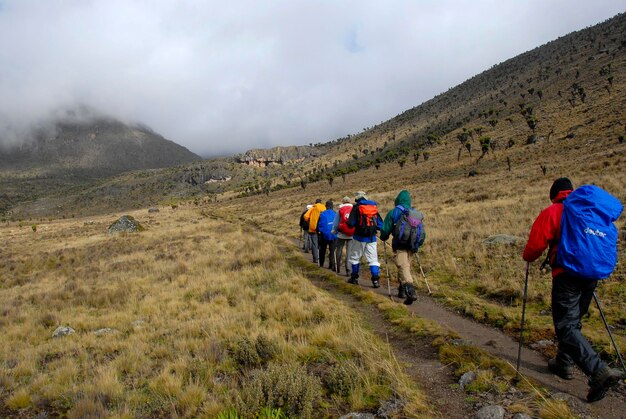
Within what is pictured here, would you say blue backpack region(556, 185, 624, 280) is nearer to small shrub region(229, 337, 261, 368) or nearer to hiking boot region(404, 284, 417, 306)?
hiking boot region(404, 284, 417, 306)

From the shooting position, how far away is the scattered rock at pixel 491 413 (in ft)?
12.3

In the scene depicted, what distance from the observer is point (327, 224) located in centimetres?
1249

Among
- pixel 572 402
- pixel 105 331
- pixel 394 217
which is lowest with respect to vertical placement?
pixel 105 331

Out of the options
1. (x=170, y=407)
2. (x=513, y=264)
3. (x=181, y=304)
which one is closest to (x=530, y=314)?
(x=513, y=264)

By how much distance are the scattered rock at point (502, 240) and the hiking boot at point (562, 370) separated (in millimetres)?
7996

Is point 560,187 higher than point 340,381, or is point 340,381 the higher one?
point 560,187

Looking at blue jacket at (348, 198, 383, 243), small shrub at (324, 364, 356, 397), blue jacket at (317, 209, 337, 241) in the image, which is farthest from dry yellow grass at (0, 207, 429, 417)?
blue jacket at (348, 198, 383, 243)

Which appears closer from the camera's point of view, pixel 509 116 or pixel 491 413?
pixel 491 413

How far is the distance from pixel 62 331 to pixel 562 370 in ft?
33.0

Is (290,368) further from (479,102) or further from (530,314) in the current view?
(479,102)

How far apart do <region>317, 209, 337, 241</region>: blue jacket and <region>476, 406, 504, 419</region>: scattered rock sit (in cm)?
855

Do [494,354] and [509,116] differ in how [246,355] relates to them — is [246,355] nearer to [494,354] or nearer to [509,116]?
[494,354]

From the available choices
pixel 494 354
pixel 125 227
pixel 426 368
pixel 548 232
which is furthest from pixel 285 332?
pixel 125 227

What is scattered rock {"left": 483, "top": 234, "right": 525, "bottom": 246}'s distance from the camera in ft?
39.6
